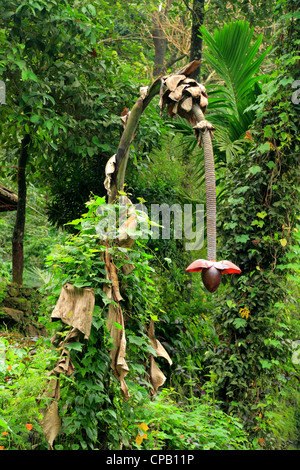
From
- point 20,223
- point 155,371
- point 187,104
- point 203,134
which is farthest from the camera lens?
point 20,223

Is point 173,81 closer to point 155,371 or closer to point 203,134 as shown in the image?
point 203,134

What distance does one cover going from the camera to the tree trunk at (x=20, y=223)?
7.44 metres

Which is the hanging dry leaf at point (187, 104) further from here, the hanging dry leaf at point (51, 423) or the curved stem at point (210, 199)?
the hanging dry leaf at point (51, 423)

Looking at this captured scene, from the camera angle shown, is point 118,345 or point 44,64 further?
point 44,64

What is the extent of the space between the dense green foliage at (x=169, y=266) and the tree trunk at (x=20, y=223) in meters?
0.26

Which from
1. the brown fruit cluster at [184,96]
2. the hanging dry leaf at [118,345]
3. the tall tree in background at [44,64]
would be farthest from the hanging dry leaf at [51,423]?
the tall tree in background at [44,64]

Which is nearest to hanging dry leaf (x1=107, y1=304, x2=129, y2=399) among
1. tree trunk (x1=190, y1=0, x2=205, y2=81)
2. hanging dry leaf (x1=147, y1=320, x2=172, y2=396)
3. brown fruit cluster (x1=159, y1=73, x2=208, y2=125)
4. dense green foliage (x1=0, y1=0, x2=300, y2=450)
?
dense green foliage (x1=0, y1=0, x2=300, y2=450)

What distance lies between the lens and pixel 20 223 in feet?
24.3

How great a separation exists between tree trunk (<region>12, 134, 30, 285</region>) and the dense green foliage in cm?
26

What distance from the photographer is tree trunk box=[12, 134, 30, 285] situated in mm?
7438

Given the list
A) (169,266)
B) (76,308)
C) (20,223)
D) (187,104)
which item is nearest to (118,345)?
(76,308)

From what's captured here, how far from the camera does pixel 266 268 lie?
429 centimetres

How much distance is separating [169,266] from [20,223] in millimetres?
3172

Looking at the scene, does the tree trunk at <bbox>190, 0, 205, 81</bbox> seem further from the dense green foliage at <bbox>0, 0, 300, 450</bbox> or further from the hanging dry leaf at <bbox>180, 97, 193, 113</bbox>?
the hanging dry leaf at <bbox>180, 97, 193, 113</bbox>
